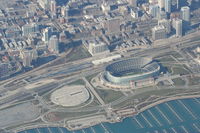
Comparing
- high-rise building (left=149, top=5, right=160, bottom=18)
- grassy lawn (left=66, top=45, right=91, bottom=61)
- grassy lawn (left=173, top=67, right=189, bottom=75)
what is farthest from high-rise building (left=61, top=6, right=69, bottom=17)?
grassy lawn (left=173, top=67, right=189, bottom=75)

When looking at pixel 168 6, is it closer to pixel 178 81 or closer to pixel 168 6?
pixel 168 6

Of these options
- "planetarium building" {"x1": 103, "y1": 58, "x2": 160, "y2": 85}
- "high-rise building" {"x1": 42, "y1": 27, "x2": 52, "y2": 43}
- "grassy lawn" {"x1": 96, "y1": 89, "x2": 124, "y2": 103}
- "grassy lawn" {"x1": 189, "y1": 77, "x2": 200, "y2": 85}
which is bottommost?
"grassy lawn" {"x1": 96, "y1": 89, "x2": 124, "y2": 103}

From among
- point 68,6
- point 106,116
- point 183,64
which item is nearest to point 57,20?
point 68,6

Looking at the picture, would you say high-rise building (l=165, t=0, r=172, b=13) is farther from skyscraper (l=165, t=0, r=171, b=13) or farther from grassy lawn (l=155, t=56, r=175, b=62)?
grassy lawn (l=155, t=56, r=175, b=62)

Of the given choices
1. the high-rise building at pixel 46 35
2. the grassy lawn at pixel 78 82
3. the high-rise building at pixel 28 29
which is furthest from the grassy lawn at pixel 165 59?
the high-rise building at pixel 28 29

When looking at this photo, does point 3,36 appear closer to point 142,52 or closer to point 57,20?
point 57,20

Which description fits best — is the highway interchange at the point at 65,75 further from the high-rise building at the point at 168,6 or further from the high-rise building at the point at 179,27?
the high-rise building at the point at 168,6
